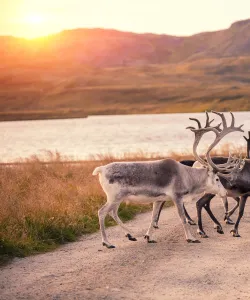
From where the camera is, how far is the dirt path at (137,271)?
8.98 m

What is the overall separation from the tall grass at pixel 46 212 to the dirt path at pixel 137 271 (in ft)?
1.60

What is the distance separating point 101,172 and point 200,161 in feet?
8.03

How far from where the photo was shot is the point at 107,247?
39.1 ft

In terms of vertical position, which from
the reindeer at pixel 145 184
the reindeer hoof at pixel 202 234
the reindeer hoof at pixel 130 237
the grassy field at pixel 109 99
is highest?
the reindeer at pixel 145 184

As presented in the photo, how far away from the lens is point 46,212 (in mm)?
13766

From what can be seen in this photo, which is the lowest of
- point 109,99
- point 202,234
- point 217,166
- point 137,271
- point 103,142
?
point 109,99

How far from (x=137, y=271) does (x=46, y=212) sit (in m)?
4.14

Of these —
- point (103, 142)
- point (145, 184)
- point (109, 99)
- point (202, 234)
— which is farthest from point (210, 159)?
point (109, 99)

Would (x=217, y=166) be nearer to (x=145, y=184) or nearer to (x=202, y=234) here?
(x=202, y=234)

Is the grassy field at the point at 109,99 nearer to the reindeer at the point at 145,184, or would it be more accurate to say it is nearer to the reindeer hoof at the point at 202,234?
the reindeer hoof at the point at 202,234

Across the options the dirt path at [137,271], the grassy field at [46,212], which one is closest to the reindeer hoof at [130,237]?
the dirt path at [137,271]

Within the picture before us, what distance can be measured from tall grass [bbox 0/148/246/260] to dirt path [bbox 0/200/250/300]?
488 mm

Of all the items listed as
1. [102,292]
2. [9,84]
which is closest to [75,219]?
[102,292]

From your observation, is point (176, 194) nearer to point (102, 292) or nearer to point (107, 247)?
point (107, 247)
